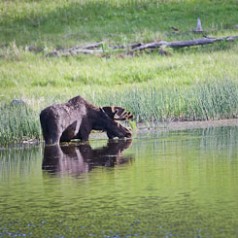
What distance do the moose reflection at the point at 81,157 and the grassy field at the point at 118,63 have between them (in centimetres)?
160

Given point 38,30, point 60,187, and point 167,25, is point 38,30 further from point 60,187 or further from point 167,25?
point 60,187

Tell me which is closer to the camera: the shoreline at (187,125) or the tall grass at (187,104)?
the shoreline at (187,125)

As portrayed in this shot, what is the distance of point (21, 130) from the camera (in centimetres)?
1862

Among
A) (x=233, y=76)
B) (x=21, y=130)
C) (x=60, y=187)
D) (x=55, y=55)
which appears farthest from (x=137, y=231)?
(x=55, y=55)

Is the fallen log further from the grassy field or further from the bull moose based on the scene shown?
the bull moose

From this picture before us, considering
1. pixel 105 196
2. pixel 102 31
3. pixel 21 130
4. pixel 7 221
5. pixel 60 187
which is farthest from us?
pixel 102 31

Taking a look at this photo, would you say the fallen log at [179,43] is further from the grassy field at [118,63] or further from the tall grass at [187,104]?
the tall grass at [187,104]

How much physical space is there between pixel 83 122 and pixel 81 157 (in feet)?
8.26

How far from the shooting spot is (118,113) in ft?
60.8

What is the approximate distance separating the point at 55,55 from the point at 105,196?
62.8ft

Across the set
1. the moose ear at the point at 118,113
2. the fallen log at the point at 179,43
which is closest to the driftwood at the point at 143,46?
the fallen log at the point at 179,43

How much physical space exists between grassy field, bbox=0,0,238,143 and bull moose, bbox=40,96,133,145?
82cm

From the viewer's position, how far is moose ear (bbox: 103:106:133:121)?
727 inches

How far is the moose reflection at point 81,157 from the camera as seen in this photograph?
582 inches
